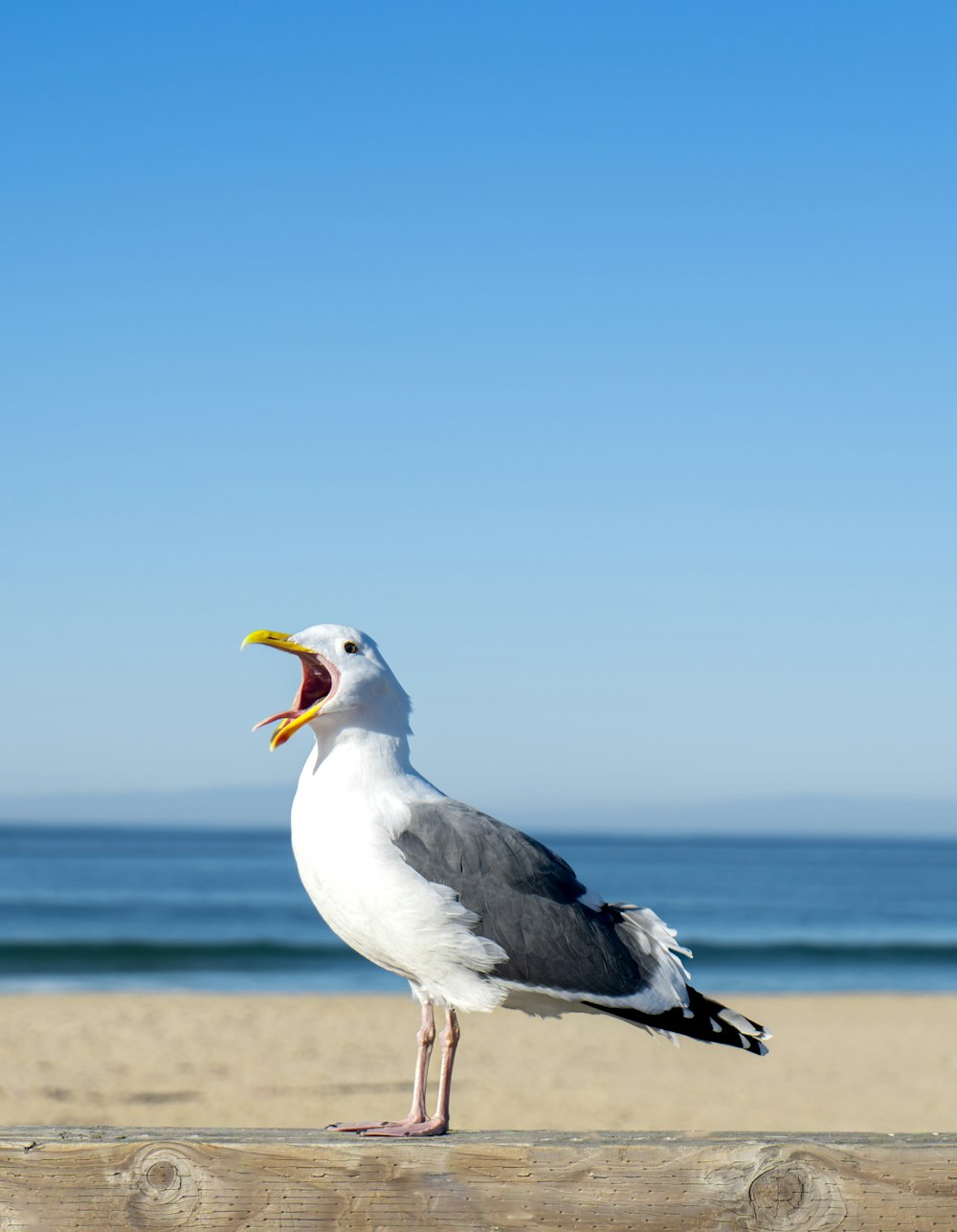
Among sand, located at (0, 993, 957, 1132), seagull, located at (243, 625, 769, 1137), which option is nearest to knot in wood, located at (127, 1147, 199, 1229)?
seagull, located at (243, 625, 769, 1137)

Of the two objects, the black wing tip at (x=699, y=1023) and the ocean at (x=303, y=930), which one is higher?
the black wing tip at (x=699, y=1023)

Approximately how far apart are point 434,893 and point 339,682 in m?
0.52

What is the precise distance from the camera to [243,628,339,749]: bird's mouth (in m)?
3.12

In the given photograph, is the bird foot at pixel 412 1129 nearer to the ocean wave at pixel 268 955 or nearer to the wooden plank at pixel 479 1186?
the wooden plank at pixel 479 1186

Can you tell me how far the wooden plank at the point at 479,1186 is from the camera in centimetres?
227

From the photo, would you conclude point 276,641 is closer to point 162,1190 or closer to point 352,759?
point 352,759

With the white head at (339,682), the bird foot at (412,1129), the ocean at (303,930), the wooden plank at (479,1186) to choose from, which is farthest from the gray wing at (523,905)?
the ocean at (303,930)

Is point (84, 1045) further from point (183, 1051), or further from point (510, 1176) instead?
point (510, 1176)

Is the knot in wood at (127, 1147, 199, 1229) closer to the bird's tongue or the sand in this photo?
the bird's tongue

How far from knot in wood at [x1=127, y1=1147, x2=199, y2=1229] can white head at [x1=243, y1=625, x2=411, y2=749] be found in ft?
3.30

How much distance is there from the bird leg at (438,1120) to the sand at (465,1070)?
315 inches

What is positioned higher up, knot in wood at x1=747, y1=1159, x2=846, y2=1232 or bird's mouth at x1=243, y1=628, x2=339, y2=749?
bird's mouth at x1=243, y1=628, x2=339, y2=749

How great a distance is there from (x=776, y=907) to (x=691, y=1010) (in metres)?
42.0

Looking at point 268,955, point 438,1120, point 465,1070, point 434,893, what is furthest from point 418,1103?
point 268,955
